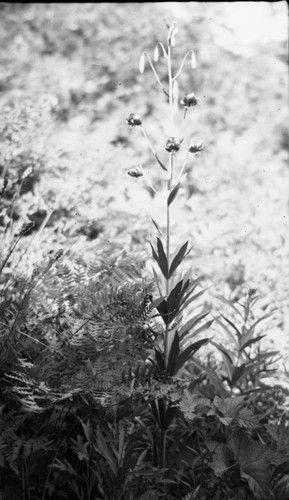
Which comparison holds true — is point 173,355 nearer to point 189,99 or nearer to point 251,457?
point 251,457

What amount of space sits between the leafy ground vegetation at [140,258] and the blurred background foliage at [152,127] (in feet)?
0.04

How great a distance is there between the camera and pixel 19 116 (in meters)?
2.81

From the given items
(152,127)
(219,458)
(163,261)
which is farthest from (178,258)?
(152,127)

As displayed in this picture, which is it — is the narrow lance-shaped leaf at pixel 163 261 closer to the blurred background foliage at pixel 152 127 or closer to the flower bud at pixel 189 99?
the flower bud at pixel 189 99

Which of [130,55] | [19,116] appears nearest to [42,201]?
[19,116]

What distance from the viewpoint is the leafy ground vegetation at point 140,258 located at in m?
1.62

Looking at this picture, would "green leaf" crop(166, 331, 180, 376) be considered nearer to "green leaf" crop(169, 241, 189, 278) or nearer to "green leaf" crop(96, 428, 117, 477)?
"green leaf" crop(169, 241, 189, 278)

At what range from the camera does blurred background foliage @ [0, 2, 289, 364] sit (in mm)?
3203

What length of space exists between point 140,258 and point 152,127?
7.12 feet

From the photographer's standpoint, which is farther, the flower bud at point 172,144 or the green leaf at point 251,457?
the flower bud at point 172,144

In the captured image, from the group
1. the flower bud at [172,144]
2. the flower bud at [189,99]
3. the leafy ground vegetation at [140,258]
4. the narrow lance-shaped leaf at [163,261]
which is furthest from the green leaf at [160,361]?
the flower bud at [189,99]

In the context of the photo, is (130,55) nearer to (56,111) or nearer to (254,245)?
(56,111)

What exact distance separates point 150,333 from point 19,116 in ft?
4.88

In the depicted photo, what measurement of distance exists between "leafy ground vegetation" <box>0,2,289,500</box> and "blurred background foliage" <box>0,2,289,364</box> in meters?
0.01
